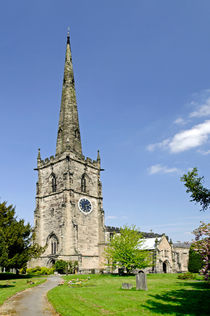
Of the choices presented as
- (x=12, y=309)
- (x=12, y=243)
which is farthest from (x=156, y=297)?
(x=12, y=243)

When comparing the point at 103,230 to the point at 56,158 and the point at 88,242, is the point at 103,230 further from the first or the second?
the point at 56,158

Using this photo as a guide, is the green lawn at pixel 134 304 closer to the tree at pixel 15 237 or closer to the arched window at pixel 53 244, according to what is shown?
the tree at pixel 15 237

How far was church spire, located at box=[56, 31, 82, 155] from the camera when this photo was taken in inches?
1795

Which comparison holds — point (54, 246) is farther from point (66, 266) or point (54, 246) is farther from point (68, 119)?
point (68, 119)

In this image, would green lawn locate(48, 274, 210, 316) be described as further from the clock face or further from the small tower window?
the clock face

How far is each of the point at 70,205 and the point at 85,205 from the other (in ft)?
13.3

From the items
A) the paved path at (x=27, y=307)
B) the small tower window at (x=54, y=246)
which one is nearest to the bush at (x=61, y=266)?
the small tower window at (x=54, y=246)

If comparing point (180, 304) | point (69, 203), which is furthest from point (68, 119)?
point (180, 304)

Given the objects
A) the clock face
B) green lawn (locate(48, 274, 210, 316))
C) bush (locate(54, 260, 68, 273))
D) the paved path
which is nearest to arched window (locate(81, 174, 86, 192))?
the clock face

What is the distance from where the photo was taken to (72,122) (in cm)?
4750

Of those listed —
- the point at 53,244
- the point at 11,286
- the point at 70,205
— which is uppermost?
the point at 70,205

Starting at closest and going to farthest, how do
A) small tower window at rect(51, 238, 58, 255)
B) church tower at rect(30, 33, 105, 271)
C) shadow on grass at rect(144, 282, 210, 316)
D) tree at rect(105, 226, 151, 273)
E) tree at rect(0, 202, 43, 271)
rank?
1. shadow on grass at rect(144, 282, 210, 316)
2. tree at rect(0, 202, 43, 271)
3. tree at rect(105, 226, 151, 273)
4. church tower at rect(30, 33, 105, 271)
5. small tower window at rect(51, 238, 58, 255)

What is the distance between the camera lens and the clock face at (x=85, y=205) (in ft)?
139

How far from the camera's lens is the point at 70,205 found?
1567 inches
